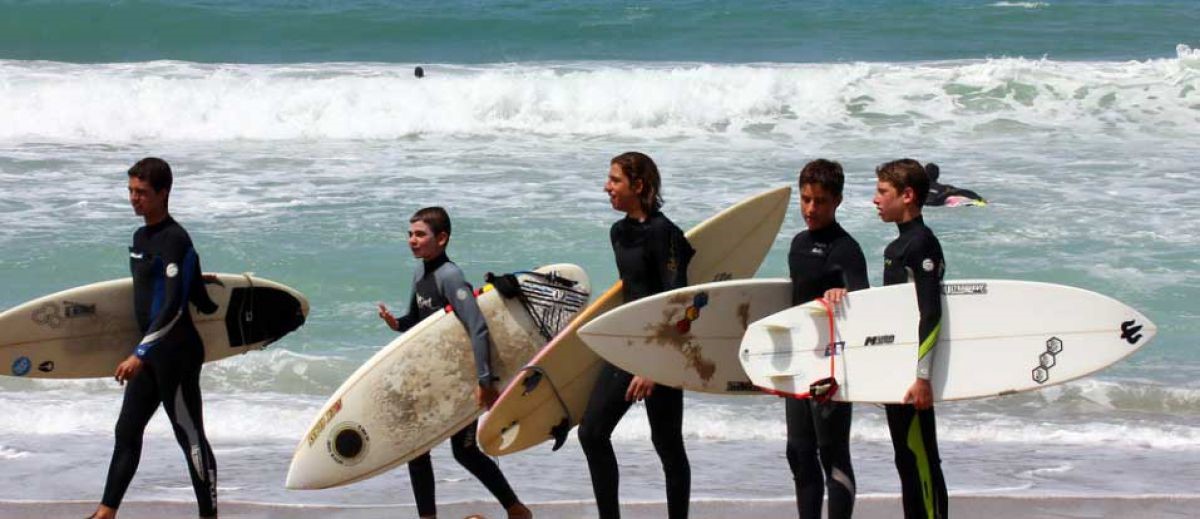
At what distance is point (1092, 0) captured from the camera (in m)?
29.2

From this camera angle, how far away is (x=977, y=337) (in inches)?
184

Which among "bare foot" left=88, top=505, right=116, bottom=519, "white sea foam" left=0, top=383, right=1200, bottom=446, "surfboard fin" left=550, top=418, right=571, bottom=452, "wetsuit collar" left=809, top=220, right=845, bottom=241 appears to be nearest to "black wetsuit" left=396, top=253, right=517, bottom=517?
"surfboard fin" left=550, top=418, right=571, bottom=452

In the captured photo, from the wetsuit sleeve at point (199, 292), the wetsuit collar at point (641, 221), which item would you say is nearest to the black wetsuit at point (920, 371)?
the wetsuit collar at point (641, 221)

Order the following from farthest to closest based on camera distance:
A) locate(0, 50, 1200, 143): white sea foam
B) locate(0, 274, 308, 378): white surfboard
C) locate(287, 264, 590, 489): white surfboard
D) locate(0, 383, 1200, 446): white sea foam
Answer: locate(0, 50, 1200, 143): white sea foam, locate(0, 383, 1200, 446): white sea foam, locate(0, 274, 308, 378): white surfboard, locate(287, 264, 590, 489): white surfboard

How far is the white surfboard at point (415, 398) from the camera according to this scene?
5.21m

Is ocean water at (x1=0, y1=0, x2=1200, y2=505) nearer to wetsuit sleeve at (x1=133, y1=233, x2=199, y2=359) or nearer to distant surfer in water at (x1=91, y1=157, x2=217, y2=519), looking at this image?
distant surfer in water at (x1=91, y1=157, x2=217, y2=519)

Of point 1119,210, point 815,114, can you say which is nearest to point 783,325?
point 1119,210

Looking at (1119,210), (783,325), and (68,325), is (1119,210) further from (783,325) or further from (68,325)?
(68,325)

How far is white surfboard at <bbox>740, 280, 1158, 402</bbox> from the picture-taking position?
4691 millimetres

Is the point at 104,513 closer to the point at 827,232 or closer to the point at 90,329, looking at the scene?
the point at 90,329

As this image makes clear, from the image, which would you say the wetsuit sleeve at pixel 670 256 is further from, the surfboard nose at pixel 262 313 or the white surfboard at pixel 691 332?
the surfboard nose at pixel 262 313

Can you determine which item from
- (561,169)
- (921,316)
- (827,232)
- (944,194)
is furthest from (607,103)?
(921,316)

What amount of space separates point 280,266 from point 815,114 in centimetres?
870

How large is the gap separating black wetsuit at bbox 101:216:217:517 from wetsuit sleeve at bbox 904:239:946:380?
2403mm
